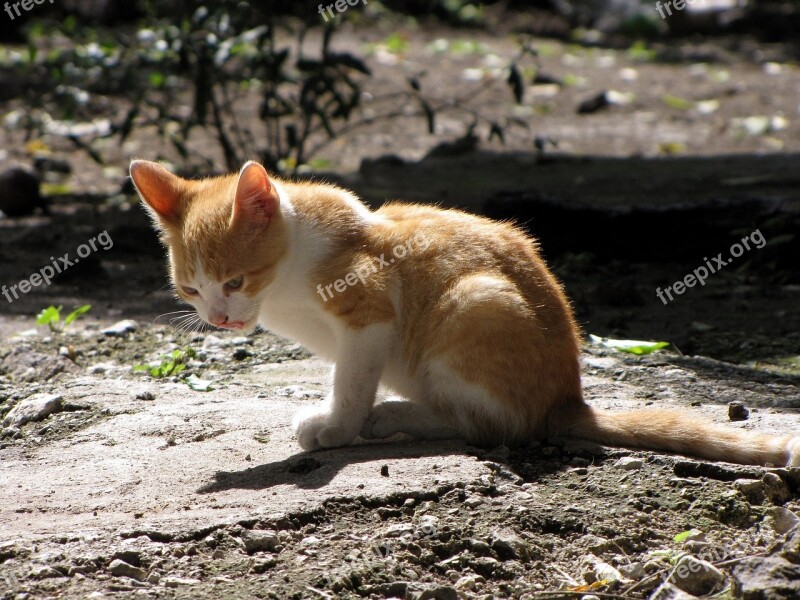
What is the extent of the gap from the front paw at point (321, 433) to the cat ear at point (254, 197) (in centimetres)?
75

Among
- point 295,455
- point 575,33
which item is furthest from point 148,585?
Answer: point 575,33

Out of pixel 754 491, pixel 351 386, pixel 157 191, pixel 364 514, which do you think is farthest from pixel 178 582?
pixel 754 491

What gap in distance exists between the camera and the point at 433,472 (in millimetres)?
3320

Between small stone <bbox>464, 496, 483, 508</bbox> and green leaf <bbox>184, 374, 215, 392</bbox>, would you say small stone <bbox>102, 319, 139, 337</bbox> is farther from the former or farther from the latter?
small stone <bbox>464, 496, 483, 508</bbox>

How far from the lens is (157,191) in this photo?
387cm

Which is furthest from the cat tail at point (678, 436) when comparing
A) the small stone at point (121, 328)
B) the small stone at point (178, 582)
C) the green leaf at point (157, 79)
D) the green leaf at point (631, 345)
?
the green leaf at point (157, 79)

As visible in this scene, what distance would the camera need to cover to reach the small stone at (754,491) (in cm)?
317

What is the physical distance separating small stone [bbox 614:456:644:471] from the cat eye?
1.48 m

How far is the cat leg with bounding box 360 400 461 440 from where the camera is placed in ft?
12.2

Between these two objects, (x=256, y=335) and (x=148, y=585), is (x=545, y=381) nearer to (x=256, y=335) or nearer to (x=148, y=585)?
(x=148, y=585)

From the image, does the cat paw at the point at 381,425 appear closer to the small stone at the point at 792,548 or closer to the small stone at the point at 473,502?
the small stone at the point at 473,502

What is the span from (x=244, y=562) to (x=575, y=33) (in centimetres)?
1420

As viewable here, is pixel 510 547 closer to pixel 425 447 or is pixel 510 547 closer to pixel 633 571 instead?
pixel 633 571

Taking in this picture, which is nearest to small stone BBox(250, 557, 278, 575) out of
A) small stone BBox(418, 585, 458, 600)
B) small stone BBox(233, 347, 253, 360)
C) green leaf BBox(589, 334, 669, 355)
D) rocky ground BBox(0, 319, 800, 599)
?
rocky ground BBox(0, 319, 800, 599)
